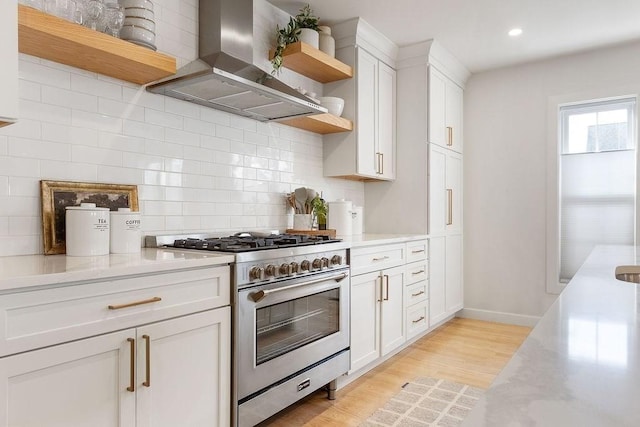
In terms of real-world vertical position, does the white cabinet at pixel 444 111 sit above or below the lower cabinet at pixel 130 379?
above

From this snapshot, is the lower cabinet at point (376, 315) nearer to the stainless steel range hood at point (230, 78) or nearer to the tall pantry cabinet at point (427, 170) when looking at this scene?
the tall pantry cabinet at point (427, 170)

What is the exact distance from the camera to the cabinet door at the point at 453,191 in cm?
408

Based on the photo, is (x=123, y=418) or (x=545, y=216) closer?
(x=123, y=418)

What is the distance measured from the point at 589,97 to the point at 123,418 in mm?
4356

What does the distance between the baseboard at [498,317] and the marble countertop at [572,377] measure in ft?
11.9

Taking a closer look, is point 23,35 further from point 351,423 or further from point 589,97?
point 589,97

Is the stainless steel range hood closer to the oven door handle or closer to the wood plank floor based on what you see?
the oven door handle

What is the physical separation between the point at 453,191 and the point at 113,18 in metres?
3.31

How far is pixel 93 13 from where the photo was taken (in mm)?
1840

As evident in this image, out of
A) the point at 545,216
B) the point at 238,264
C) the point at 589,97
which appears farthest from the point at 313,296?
the point at 589,97

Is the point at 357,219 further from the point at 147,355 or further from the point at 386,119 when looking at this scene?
the point at 147,355

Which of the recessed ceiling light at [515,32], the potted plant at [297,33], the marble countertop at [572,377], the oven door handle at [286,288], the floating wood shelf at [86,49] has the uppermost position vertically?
the recessed ceiling light at [515,32]

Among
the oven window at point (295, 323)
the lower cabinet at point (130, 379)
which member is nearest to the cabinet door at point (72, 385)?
the lower cabinet at point (130, 379)

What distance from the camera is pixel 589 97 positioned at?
3.84 metres
